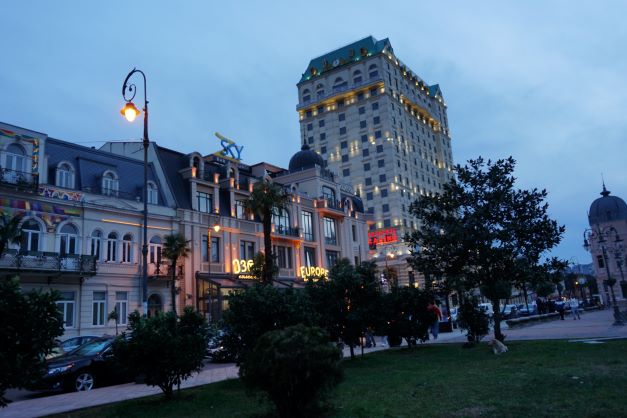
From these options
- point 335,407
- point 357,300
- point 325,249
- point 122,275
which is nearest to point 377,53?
point 325,249

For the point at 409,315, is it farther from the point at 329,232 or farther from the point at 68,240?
the point at 329,232

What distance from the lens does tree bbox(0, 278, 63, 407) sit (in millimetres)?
8078

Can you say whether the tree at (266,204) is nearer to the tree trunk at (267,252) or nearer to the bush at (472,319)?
the tree trunk at (267,252)

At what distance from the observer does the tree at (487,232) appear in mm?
21016

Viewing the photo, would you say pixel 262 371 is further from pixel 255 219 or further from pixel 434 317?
pixel 255 219

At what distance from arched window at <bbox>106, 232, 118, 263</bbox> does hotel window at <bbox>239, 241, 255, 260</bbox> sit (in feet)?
38.9

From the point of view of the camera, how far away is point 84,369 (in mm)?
15211

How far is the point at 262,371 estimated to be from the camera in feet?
26.5

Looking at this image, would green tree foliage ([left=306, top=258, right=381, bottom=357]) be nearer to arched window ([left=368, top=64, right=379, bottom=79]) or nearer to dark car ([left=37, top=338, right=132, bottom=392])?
dark car ([left=37, top=338, right=132, bottom=392])

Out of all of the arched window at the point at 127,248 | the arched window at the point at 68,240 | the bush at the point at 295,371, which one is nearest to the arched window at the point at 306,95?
the arched window at the point at 127,248

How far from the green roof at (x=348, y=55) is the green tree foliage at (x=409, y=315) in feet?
242

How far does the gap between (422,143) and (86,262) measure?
7743 centimetres

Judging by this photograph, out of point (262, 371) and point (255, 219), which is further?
point (255, 219)

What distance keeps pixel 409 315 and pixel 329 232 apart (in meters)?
31.5
